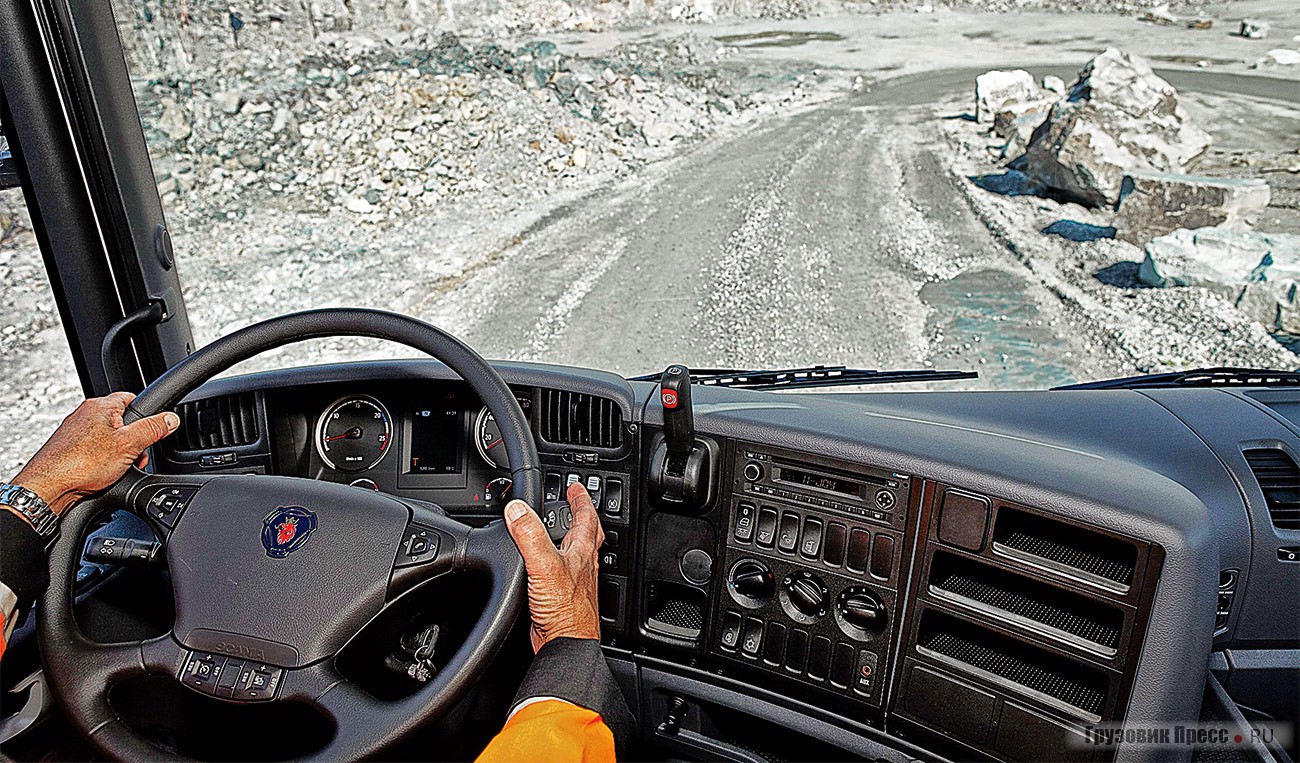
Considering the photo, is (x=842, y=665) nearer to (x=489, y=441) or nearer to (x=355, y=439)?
(x=489, y=441)

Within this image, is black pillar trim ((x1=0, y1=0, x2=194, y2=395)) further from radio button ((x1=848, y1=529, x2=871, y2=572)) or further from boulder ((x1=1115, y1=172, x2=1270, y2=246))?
boulder ((x1=1115, y1=172, x2=1270, y2=246))

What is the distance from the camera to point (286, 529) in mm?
1464

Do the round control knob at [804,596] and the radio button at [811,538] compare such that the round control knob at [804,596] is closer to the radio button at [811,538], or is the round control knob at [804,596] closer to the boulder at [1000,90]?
the radio button at [811,538]

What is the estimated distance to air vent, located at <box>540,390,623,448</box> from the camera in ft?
6.39

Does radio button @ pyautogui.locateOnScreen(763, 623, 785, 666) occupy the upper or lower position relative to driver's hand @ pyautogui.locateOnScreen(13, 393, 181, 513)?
lower

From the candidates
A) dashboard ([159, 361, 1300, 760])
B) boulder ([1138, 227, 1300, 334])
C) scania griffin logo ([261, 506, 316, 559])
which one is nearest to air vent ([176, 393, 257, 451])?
dashboard ([159, 361, 1300, 760])

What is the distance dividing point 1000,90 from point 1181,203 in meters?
0.94

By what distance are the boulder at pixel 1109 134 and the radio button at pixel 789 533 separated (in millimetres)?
2277

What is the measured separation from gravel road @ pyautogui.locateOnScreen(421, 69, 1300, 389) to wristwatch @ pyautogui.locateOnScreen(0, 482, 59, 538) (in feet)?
5.77

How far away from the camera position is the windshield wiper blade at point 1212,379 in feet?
7.32

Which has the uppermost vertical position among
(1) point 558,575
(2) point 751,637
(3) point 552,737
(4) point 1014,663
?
(1) point 558,575

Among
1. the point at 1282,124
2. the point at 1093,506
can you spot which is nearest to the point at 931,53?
the point at 1282,124

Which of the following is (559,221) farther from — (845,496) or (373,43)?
(845,496)

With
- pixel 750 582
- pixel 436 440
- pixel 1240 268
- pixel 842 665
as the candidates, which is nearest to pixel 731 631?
pixel 750 582
